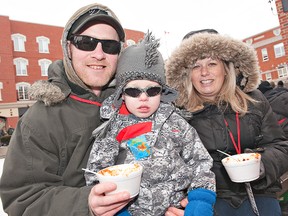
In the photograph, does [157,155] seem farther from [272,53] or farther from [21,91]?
[272,53]

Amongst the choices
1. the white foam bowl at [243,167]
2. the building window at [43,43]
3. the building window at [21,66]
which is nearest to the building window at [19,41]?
the building window at [21,66]

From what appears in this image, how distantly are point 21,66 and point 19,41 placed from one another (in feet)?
11.1

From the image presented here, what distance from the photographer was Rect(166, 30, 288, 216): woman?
253 cm

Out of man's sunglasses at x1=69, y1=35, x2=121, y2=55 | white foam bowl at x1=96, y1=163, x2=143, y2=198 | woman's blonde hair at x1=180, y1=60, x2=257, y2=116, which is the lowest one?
white foam bowl at x1=96, y1=163, x2=143, y2=198

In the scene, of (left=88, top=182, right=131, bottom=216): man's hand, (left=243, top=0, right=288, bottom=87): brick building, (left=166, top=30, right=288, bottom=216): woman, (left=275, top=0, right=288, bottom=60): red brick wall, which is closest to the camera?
(left=88, top=182, right=131, bottom=216): man's hand

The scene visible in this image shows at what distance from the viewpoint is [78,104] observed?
2168 mm

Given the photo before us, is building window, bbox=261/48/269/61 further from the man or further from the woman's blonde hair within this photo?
the man

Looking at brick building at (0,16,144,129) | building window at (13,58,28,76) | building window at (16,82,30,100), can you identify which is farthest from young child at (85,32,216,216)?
building window at (13,58,28,76)

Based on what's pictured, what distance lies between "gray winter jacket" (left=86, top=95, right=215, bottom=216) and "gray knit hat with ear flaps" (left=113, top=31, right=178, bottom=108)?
0.21 metres

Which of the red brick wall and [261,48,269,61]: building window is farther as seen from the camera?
[261,48,269,61]: building window

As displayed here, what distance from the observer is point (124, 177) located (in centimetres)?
151

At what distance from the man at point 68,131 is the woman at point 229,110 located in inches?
35.5

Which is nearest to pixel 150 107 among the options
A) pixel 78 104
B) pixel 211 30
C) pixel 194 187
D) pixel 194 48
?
pixel 78 104

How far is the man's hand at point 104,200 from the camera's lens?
1.45 metres
